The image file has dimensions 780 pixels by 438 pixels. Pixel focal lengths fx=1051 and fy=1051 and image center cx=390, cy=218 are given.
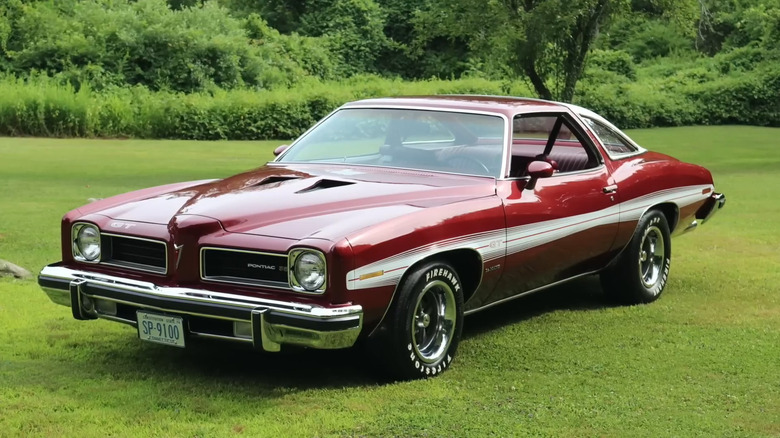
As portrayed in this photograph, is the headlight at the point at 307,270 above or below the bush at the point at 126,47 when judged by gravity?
below

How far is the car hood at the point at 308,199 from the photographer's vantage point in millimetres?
5500

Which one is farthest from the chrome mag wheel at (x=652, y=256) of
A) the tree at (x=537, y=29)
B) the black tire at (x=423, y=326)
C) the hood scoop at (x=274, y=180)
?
the tree at (x=537, y=29)

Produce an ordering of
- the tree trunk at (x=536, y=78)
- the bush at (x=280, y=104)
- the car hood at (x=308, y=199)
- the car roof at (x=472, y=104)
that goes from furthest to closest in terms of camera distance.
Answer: the bush at (x=280, y=104) < the tree trunk at (x=536, y=78) < the car roof at (x=472, y=104) < the car hood at (x=308, y=199)

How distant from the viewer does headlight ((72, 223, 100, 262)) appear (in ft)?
19.4

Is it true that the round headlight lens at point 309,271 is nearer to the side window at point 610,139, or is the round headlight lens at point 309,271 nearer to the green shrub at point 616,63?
the side window at point 610,139

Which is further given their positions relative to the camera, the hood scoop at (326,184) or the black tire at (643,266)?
the black tire at (643,266)

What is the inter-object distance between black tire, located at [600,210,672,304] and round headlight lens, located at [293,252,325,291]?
10.6 ft

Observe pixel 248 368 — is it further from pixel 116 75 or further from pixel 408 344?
pixel 116 75

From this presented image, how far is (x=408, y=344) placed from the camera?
5.60m

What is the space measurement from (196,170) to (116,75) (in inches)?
557

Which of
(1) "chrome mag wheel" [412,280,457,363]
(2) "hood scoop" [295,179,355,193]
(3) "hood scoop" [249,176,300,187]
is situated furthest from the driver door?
(3) "hood scoop" [249,176,300,187]

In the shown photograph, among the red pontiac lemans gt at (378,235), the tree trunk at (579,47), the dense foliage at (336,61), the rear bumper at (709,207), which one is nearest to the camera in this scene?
the red pontiac lemans gt at (378,235)

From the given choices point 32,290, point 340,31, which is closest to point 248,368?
point 32,290

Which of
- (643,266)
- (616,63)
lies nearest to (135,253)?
(643,266)
